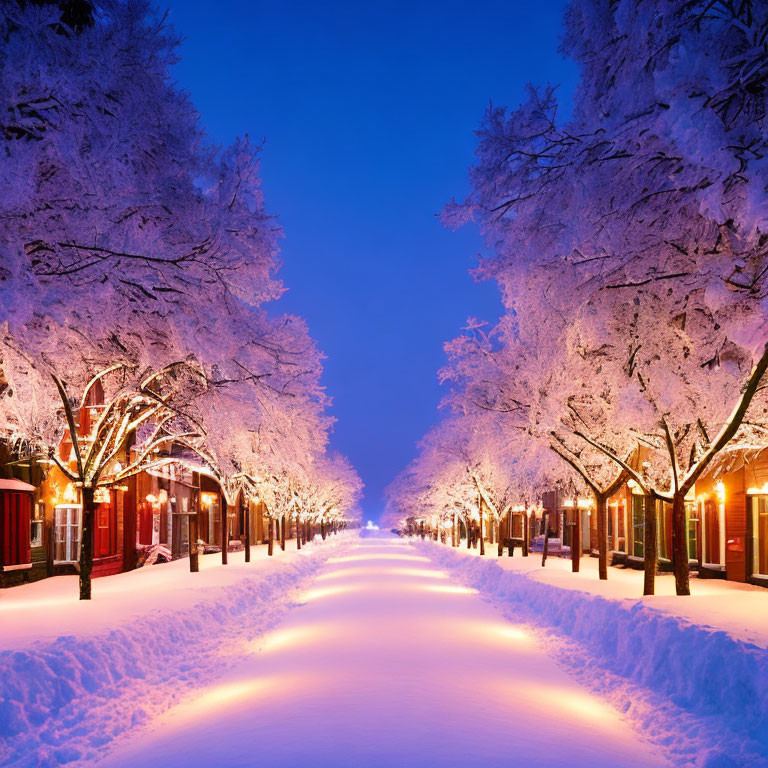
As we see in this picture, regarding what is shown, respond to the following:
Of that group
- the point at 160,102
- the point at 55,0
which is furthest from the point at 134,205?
the point at 55,0

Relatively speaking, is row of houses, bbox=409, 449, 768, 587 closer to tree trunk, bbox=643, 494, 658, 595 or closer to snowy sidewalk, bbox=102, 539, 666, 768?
tree trunk, bbox=643, 494, 658, 595

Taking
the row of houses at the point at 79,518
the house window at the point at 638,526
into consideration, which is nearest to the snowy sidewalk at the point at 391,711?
the row of houses at the point at 79,518

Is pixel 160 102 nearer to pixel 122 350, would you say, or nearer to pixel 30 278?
pixel 30 278

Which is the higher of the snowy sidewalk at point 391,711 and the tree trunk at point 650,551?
the tree trunk at point 650,551

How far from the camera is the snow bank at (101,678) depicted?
7.43 m

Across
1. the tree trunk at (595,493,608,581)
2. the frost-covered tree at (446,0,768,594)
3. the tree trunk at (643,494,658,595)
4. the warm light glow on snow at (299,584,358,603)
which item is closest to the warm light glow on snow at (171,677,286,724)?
the frost-covered tree at (446,0,768,594)

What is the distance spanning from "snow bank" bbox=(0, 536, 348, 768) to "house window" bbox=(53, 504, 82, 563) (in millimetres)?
12289

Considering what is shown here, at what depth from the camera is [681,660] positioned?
958 centimetres

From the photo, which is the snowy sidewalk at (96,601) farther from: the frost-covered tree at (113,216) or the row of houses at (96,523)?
the frost-covered tree at (113,216)

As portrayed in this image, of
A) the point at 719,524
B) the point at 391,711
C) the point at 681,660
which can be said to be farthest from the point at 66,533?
the point at 681,660

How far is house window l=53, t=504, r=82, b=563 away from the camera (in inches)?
1016

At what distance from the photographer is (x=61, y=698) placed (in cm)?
859

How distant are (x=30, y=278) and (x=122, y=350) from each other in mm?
6486

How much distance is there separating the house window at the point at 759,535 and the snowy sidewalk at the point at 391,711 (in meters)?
11.3
